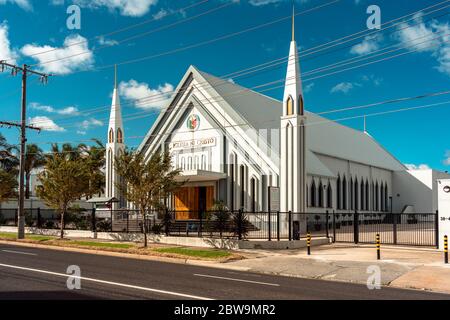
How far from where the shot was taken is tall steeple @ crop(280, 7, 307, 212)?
98.9ft

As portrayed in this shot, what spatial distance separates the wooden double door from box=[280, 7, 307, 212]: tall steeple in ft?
24.4

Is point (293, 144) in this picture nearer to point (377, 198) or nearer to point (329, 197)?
point (329, 197)

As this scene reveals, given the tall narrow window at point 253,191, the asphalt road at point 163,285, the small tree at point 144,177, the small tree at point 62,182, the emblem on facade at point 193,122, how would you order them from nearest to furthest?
1. the asphalt road at point 163,285
2. the small tree at point 144,177
3. the small tree at point 62,182
4. the tall narrow window at point 253,191
5. the emblem on facade at point 193,122

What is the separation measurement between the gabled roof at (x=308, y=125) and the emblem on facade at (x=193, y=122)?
2190 mm

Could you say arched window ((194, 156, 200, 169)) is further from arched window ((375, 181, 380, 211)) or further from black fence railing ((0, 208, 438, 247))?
arched window ((375, 181, 380, 211))

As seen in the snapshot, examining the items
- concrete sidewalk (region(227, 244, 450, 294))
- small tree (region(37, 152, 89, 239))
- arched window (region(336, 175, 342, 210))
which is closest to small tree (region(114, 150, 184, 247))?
concrete sidewalk (region(227, 244, 450, 294))

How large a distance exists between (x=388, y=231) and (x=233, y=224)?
50.4ft

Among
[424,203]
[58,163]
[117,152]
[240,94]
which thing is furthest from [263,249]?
[424,203]

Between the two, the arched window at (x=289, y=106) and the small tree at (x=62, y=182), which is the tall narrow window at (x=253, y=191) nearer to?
the arched window at (x=289, y=106)

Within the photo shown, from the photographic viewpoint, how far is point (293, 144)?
30.5 meters

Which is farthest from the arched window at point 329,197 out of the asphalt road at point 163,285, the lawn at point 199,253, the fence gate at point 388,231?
the asphalt road at point 163,285

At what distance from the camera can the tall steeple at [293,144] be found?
30.2m

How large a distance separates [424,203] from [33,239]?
42.0 m
